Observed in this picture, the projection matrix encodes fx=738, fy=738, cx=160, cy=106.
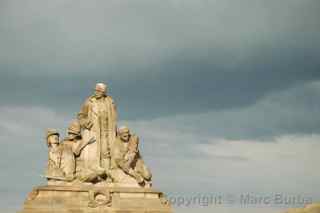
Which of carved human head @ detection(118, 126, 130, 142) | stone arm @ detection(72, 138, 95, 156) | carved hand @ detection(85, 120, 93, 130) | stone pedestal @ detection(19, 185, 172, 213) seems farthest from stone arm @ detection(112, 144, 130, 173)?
carved hand @ detection(85, 120, 93, 130)

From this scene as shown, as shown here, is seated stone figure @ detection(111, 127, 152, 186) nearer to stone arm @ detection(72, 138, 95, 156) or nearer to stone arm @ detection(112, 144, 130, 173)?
stone arm @ detection(112, 144, 130, 173)

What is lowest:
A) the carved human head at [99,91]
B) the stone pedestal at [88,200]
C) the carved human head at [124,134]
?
the stone pedestal at [88,200]

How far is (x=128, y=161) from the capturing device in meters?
31.3

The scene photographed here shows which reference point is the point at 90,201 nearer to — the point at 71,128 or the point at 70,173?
the point at 70,173

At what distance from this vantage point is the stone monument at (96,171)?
1178 inches

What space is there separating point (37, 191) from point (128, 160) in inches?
160

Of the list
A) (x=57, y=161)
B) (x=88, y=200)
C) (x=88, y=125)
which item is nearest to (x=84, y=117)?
(x=88, y=125)

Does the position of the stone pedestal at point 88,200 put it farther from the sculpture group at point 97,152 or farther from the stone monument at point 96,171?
the sculpture group at point 97,152

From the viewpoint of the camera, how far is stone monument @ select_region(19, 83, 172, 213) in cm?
2992

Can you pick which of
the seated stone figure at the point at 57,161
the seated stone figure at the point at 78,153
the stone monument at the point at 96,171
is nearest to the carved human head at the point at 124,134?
the stone monument at the point at 96,171

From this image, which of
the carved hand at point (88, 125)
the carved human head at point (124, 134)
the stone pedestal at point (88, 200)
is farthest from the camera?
the carved human head at point (124, 134)

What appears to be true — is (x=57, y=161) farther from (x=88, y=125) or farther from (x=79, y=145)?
(x=88, y=125)

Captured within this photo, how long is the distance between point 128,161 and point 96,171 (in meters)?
1.46

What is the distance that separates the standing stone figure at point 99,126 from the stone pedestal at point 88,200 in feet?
3.86
